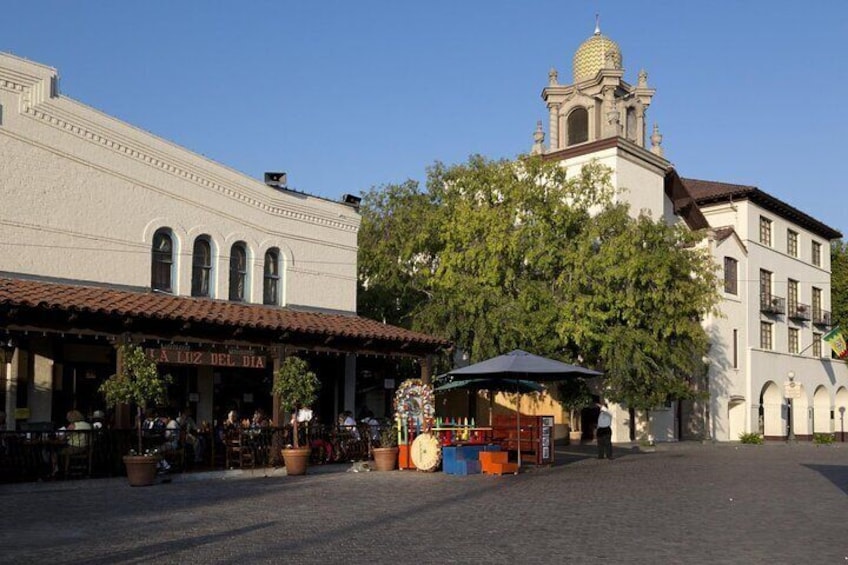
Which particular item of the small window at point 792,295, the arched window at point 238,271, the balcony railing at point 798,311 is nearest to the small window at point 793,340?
the balcony railing at point 798,311

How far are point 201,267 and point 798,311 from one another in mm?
36803

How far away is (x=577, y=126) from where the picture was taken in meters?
44.5

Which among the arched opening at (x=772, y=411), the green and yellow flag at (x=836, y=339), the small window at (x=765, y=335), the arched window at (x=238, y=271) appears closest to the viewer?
the arched window at (x=238, y=271)

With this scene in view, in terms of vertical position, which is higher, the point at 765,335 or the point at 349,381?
the point at 765,335

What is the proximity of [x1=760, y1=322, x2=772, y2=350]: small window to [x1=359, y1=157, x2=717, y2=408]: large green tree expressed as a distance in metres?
16.7

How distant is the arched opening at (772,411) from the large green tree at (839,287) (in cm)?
1008

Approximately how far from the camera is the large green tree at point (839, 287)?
2224 inches

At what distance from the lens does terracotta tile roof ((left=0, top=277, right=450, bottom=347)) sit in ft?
55.9

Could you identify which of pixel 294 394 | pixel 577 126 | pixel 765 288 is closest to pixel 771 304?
pixel 765 288

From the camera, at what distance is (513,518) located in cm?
1234

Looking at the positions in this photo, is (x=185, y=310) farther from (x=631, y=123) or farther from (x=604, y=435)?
(x=631, y=123)

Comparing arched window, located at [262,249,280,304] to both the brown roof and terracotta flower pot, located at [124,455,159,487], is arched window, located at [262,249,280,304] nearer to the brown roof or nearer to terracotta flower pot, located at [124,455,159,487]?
terracotta flower pot, located at [124,455,159,487]

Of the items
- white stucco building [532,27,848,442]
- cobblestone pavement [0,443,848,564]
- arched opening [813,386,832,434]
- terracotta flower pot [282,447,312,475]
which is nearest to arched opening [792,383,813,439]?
white stucco building [532,27,848,442]

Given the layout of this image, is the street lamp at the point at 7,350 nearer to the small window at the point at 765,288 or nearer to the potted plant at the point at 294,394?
the potted plant at the point at 294,394
